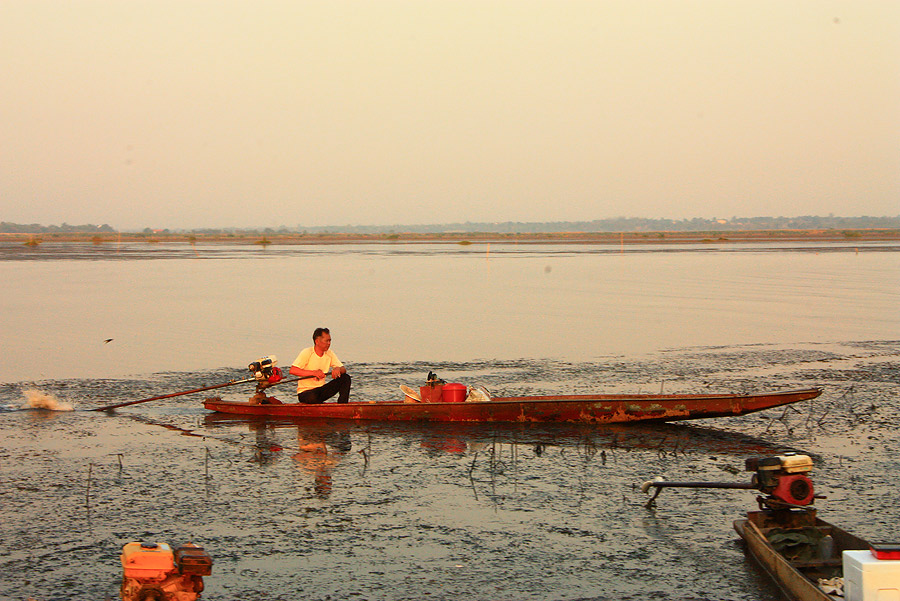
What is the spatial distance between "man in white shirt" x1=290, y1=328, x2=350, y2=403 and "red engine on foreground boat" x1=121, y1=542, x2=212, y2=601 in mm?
A: 7222

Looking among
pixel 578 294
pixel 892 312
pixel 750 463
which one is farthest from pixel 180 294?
pixel 750 463

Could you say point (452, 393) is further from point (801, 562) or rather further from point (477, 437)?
point (801, 562)

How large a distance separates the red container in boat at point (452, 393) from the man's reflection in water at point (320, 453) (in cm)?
149

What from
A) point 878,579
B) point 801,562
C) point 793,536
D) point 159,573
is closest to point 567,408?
point 793,536

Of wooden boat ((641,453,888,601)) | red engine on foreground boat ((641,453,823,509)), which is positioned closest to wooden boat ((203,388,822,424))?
wooden boat ((641,453,888,601))

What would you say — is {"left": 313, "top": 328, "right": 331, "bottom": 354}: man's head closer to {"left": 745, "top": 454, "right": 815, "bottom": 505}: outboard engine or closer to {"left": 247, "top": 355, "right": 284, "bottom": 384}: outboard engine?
{"left": 247, "top": 355, "right": 284, "bottom": 384}: outboard engine

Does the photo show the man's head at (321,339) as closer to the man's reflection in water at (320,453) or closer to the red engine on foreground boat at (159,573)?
the man's reflection in water at (320,453)

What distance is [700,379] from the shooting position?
15461mm

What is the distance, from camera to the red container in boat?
12.5 meters

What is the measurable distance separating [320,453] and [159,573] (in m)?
5.27

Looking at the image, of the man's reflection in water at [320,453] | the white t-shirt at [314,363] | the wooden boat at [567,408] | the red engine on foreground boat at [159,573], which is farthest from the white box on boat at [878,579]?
the white t-shirt at [314,363]

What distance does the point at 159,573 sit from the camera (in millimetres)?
5719

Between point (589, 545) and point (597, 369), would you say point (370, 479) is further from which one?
point (597, 369)

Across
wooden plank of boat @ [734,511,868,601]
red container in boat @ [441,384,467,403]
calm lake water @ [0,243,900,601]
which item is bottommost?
calm lake water @ [0,243,900,601]
